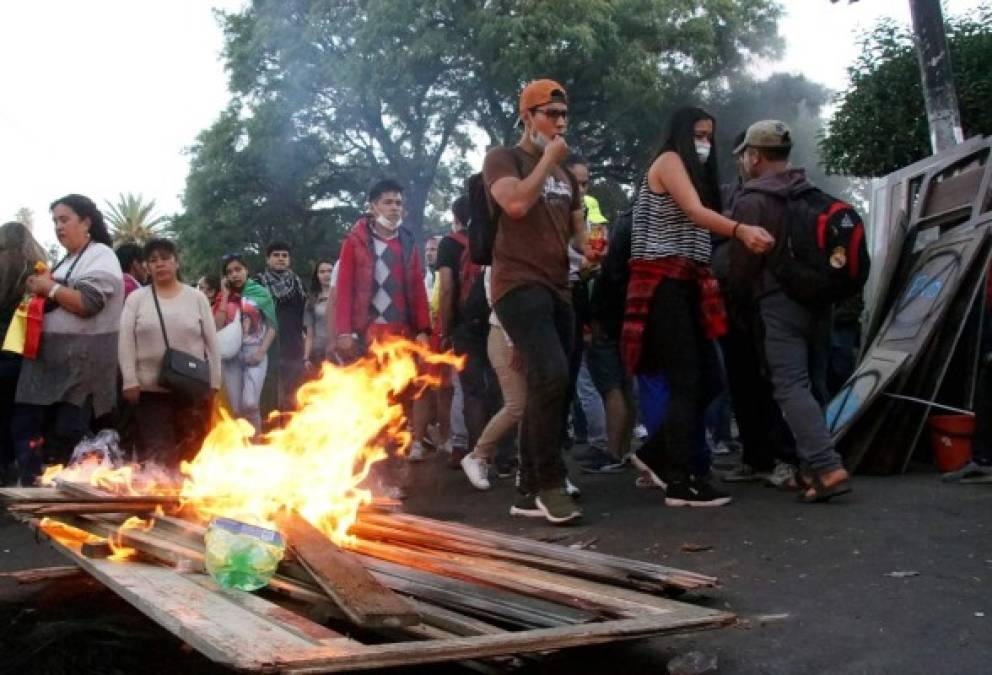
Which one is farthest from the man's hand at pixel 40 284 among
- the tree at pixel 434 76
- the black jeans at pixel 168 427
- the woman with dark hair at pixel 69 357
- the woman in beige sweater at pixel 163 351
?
the tree at pixel 434 76

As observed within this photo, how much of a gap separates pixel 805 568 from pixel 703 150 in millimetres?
2687

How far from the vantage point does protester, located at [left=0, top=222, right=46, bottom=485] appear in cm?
707

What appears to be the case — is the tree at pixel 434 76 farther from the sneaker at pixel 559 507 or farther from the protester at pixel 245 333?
the sneaker at pixel 559 507

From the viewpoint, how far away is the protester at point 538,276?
5441 millimetres

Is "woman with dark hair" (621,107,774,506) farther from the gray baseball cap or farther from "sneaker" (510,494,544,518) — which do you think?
"sneaker" (510,494,544,518)

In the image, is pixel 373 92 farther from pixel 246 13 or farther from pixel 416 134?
pixel 246 13

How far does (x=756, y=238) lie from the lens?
5.47 m

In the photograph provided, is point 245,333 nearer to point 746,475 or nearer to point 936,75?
point 746,475

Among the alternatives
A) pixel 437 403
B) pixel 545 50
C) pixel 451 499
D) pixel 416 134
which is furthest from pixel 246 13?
pixel 451 499

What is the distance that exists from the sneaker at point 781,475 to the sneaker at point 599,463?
1.60m

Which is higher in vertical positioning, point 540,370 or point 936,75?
point 936,75

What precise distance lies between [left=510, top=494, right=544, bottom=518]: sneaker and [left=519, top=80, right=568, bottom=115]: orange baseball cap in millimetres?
2143

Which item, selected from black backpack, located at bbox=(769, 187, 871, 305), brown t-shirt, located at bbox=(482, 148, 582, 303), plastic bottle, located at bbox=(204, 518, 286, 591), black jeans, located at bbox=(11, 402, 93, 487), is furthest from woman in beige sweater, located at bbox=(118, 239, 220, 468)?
black backpack, located at bbox=(769, 187, 871, 305)

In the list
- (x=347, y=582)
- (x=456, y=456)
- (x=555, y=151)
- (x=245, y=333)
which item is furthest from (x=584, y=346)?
(x=347, y=582)
